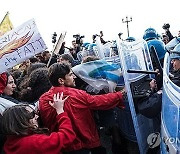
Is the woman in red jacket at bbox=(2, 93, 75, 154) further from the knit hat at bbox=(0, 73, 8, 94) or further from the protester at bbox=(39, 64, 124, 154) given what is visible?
the knit hat at bbox=(0, 73, 8, 94)

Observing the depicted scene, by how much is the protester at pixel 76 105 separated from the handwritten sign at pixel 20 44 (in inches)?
12.0

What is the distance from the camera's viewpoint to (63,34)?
6.98 metres

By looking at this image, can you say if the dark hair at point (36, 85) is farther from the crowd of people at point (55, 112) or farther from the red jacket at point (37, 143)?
the red jacket at point (37, 143)

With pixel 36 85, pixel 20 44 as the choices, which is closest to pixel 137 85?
pixel 36 85

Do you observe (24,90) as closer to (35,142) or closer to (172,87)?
(35,142)

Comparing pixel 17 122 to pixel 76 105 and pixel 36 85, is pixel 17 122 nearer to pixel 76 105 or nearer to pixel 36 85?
pixel 76 105

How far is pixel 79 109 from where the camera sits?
10.7 ft

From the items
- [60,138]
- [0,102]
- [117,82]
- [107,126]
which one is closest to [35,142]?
[60,138]

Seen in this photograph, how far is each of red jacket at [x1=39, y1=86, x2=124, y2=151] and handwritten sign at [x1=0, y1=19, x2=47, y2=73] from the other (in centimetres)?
47

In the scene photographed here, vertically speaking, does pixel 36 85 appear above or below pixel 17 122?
below

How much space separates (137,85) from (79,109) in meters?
0.89

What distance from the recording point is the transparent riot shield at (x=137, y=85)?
3.25m

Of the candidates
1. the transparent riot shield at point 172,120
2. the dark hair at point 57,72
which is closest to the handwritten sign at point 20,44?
the dark hair at point 57,72

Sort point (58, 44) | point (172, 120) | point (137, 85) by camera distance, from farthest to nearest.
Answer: point (58, 44), point (137, 85), point (172, 120)
